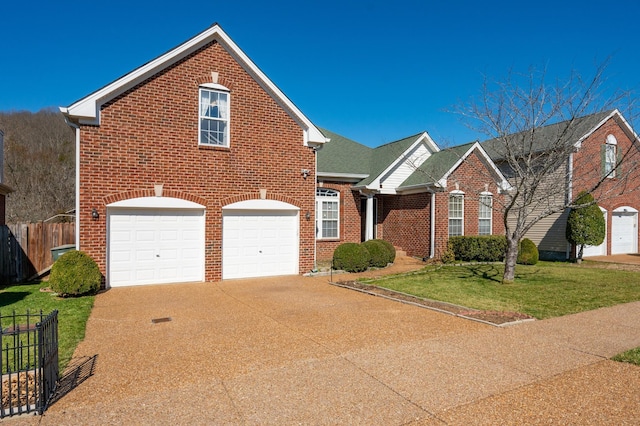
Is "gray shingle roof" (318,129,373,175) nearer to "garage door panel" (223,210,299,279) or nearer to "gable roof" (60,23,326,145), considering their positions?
"gable roof" (60,23,326,145)

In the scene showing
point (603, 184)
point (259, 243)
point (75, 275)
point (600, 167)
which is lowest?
point (75, 275)

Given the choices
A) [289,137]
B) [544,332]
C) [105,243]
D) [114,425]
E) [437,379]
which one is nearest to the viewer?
[114,425]

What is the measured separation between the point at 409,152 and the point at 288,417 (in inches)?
645

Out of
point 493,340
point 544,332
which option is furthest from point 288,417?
point 544,332

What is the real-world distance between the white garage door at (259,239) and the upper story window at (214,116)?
2.14 meters

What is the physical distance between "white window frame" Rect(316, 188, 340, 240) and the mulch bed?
6.27m

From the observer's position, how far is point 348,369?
536 cm

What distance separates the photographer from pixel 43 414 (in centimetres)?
416

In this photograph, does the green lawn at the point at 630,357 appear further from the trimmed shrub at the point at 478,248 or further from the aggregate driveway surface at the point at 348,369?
the trimmed shrub at the point at 478,248

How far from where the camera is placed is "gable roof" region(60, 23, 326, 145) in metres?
10.7

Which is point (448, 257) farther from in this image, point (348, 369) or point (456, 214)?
point (348, 369)

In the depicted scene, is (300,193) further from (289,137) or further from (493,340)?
(493,340)

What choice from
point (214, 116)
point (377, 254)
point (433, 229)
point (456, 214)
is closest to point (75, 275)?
point (214, 116)

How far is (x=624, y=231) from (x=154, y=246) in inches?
929
